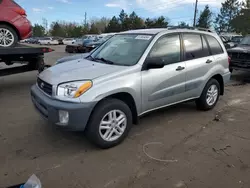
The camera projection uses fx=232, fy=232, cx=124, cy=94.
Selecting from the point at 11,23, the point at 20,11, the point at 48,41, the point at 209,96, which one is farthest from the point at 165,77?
the point at 48,41

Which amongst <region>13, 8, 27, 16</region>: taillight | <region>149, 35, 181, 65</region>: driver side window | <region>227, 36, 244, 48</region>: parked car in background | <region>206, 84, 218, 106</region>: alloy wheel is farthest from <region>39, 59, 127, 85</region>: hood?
<region>227, 36, 244, 48</region>: parked car in background

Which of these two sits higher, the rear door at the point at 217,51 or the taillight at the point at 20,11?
the taillight at the point at 20,11

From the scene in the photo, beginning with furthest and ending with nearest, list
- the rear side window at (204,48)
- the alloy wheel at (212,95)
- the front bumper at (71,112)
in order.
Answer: the alloy wheel at (212,95) → the rear side window at (204,48) → the front bumper at (71,112)

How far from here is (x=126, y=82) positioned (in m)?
3.46

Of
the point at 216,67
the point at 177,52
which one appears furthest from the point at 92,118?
the point at 216,67

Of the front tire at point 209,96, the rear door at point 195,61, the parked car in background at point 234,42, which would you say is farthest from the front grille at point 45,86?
the parked car in background at point 234,42

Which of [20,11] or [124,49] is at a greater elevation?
[20,11]

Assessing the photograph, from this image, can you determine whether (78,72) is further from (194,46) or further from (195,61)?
(194,46)

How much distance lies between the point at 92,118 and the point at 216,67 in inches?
123

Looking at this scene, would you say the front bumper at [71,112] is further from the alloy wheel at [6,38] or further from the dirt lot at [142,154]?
the alloy wheel at [6,38]

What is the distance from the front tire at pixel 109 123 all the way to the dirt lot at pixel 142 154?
163 mm

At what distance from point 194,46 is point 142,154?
249cm

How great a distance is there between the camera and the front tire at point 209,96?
4.91 meters

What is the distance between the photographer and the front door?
378 centimetres
